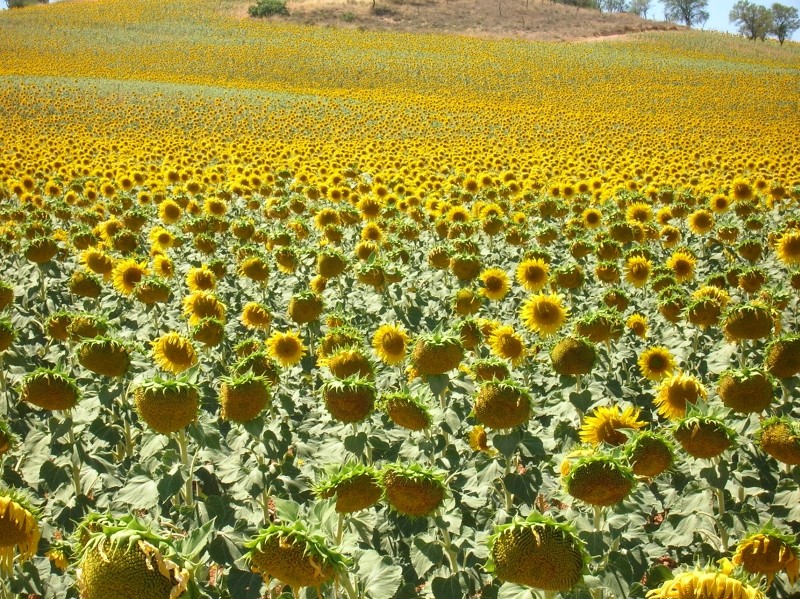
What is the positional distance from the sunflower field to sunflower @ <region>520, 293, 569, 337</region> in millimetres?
16

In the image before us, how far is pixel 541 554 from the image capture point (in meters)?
1.75

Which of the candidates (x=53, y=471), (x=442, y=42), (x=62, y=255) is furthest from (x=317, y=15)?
(x=53, y=471)

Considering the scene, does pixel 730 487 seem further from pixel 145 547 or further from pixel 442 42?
pixel 442 42

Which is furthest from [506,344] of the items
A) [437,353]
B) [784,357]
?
[784,357]

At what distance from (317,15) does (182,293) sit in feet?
223

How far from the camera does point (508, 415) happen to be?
2.74m

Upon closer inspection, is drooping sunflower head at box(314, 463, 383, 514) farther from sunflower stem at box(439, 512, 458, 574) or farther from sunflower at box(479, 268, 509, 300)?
sunflower at box(479, 268, 509, 300)

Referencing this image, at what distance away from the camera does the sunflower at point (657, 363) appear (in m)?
4.32

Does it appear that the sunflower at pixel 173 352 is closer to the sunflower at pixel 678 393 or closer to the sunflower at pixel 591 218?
the sunflower at pixel 678 393

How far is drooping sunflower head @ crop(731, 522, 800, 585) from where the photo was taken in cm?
207

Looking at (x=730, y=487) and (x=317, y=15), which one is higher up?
(x=317, y=15)

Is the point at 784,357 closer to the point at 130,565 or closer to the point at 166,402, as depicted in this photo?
the point at 166,402

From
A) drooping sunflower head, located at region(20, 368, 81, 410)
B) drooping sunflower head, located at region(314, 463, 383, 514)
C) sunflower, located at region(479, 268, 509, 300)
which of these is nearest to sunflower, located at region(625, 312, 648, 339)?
sunflower, located at region(479, 268, 509, 300)

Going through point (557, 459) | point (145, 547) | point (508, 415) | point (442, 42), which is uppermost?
point (442, 42)
